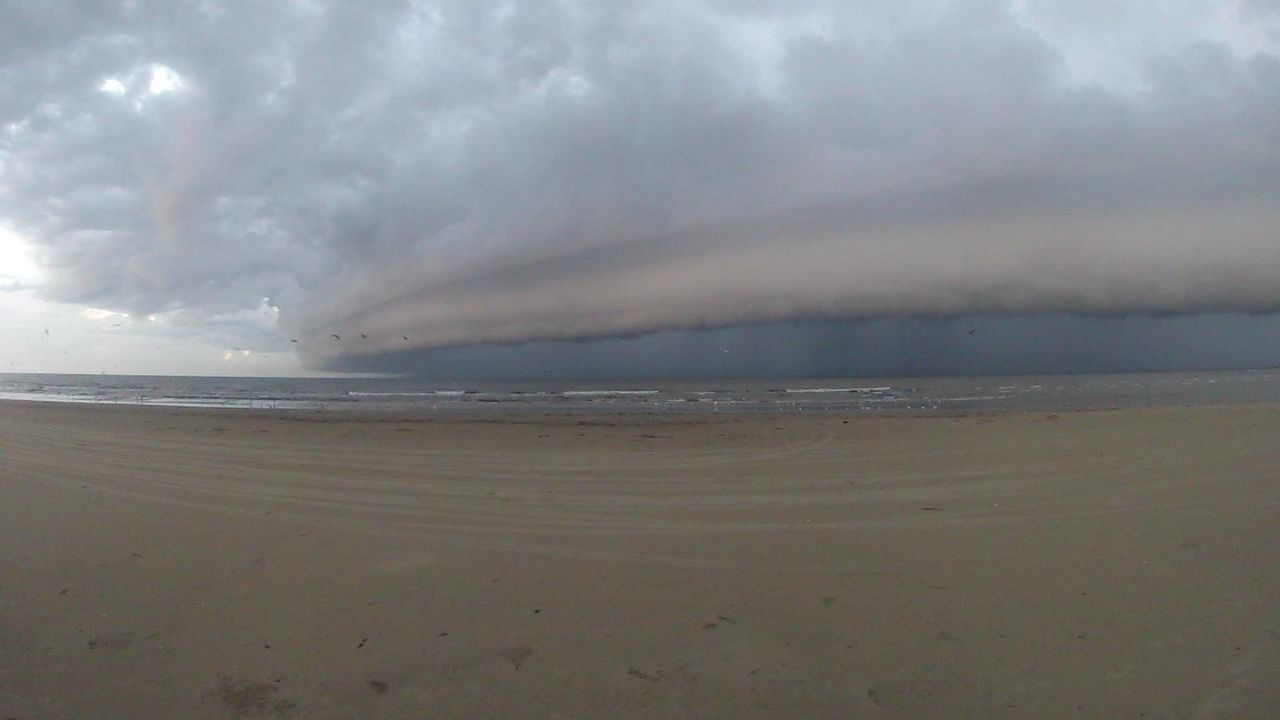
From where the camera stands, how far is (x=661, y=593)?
172 inches

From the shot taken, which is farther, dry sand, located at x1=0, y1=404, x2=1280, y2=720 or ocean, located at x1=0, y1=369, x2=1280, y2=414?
ocean, located at x1=0, y1=369, x2=1280, y2=414

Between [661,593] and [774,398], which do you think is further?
Answer: [774,398]

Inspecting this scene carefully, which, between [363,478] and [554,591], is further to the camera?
[363,478]

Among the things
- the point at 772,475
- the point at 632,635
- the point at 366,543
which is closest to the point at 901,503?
the point at 772,475

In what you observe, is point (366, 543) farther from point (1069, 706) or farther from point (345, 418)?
point (345, 418)

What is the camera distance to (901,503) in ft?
22.5

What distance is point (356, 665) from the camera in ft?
11.4

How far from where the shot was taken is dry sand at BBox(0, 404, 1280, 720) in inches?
125

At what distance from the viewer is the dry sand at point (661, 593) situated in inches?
125

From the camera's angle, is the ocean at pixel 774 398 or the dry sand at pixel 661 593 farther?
the ocean at pixel 774 398

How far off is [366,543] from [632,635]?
308cm

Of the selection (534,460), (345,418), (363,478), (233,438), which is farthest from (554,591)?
(345,418)

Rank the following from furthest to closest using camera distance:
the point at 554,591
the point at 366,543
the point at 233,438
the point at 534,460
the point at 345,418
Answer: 1. the point at 345,418
2. the point at 233,438
3. the point at 534,460
4. the point at 366,543
5. the point at 554,591

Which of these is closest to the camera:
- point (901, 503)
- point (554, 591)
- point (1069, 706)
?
point (1069, 706)
